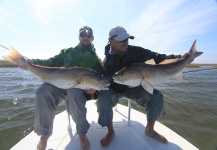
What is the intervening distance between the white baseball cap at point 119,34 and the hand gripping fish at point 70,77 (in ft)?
2.54

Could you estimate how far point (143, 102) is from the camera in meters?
3.59

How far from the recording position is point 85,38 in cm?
372

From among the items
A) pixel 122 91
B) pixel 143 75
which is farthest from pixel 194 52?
pixel 122 91

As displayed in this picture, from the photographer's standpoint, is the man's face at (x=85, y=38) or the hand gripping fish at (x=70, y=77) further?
the man's face at (x=85, y=38)

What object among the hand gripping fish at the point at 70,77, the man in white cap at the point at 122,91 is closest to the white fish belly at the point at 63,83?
the hand gripping fish at the point at 70,77

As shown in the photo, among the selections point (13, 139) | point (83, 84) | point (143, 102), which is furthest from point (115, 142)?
point (13, 139)

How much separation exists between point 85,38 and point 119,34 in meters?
0.65

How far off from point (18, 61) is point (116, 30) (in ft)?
5.45

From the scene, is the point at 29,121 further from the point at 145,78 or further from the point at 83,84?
the point at 145,78

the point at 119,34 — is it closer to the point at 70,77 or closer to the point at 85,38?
the point at 85,38

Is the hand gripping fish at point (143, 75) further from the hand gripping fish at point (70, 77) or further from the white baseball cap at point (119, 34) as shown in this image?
the white baseball cap at point (119, 34)

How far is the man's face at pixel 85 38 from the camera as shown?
145 inches

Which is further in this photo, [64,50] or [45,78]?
[64,50]

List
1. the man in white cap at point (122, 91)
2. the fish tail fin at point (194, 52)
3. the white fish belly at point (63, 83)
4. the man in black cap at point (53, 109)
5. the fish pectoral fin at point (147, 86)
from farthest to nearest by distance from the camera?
1. the fish tail fin at point (194, 52)
2. the man in white cap at point (122, 91)
3. the fish pectoral fin at point (147, 86)
4. the white fish belly at point (63, 83)
5. the man in black cap at point (53, 109)
